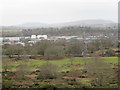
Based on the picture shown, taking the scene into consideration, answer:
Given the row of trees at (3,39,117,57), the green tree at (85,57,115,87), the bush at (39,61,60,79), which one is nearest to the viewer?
the green tree at (85,57,115,87)

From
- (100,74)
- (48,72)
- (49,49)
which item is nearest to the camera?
(100,74)

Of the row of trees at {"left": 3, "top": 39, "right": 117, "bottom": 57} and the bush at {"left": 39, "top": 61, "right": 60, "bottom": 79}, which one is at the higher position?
the row of trees at {"left": 3, "top": 39, "right": 117, "bottom": 57}

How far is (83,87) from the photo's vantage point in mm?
5988

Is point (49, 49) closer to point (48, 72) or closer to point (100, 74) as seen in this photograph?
point (48, 72)

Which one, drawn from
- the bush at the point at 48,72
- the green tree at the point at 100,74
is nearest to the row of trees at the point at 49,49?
the bush at the point at 48,72

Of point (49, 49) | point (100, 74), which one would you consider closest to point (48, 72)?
point (100, 74)

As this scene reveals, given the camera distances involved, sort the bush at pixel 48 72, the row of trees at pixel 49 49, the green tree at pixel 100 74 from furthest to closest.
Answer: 1. the row of trees at pixel 49 49
2. the bush at pixel 48 72
3. the green tree at pixel 100 74

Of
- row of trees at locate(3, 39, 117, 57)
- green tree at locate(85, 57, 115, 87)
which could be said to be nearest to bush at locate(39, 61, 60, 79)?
green tree at locate(85, 57, 115, 87)

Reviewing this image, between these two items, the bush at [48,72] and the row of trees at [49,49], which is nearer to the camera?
the bush at [48,72]

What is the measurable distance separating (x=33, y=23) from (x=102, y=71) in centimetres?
4110

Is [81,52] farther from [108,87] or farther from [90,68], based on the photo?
[108,87]

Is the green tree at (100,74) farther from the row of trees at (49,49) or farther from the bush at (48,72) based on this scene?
the row of trees at (49,49)

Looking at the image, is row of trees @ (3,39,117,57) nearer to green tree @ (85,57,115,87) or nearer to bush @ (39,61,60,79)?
bush @ (39,61,60,79)

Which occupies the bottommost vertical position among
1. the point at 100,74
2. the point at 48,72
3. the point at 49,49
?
the point at 48,72
